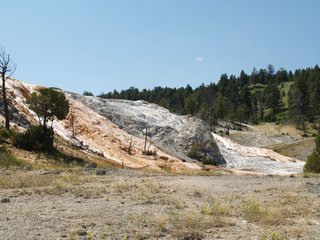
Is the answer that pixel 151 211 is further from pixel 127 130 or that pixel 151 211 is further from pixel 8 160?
pixel 127 130

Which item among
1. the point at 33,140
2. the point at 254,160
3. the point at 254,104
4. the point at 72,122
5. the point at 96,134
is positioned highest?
the point at 254,104

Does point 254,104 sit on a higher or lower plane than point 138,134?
higher

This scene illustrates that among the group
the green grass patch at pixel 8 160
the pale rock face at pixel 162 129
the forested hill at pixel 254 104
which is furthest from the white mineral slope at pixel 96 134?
the forested hill at pixel 254 104

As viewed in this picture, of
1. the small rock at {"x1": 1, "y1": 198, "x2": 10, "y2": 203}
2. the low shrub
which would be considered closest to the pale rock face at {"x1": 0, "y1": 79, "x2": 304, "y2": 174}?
the low shrub

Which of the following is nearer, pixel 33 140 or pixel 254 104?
pixel 33 140

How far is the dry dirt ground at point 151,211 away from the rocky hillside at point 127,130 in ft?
73.8

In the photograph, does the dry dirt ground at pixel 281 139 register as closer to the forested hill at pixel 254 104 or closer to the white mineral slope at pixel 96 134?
the forested hill at pixel 254 104

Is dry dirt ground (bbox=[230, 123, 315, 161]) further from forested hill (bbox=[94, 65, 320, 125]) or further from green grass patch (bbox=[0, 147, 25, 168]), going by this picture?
green grass patch (bbox=[0, 147, 25, 168])

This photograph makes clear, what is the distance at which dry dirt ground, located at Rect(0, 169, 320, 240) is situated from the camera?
10.3 metres

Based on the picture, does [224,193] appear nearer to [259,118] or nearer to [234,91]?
[259,118]

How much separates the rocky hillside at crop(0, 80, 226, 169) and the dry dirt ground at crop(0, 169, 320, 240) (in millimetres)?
22506

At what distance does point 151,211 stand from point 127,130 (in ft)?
141

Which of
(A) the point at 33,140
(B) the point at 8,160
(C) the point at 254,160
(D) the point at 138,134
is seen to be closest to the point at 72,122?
(D) the point at 138,134

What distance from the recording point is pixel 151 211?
1307 cm
